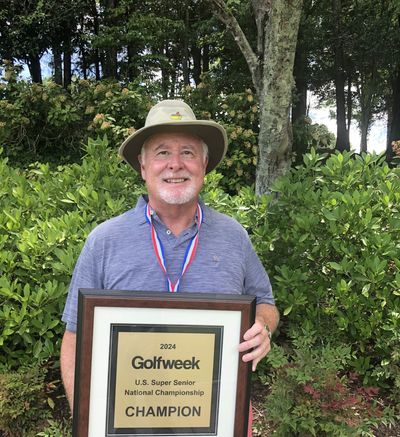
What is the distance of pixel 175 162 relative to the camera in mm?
1809

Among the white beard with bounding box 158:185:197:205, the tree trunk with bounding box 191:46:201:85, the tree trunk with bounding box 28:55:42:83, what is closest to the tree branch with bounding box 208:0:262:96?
the white beard with bounding box 158:185:197:205

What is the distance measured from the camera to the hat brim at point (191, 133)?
5.91 ft

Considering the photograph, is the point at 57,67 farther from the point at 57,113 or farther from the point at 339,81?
the point at 339,81

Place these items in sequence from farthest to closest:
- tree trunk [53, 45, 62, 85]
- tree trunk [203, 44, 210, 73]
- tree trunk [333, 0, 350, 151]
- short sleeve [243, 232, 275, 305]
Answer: tree trunk [203, 44, 210, 73]
tree trunk [333, 0, 350, 151]
tree trunk [53, 45, 62, 85]
short sleeve [243, 232, 275, 305]

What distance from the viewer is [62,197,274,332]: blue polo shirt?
170 centimetres

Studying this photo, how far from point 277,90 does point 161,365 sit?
3270 mm

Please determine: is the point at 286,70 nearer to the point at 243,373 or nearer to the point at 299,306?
the point at 299,306

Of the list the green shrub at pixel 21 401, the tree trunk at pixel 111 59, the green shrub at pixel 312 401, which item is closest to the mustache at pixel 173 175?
the green shrub at pixel 312 401

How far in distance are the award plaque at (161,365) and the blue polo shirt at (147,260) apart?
0.93 feet

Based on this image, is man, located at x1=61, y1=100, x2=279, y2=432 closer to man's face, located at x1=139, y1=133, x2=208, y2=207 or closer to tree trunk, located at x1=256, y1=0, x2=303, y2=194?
man's face, located at x1=139, y1=133, x2=208, y2=207

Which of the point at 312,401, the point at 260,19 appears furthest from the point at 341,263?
the point at 260,19

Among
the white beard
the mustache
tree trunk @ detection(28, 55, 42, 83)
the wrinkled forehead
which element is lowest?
the white beard

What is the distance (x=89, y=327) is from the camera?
136 cm

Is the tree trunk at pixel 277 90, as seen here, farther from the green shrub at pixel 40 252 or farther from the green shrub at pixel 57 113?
the green shrub at pixel 57 113
